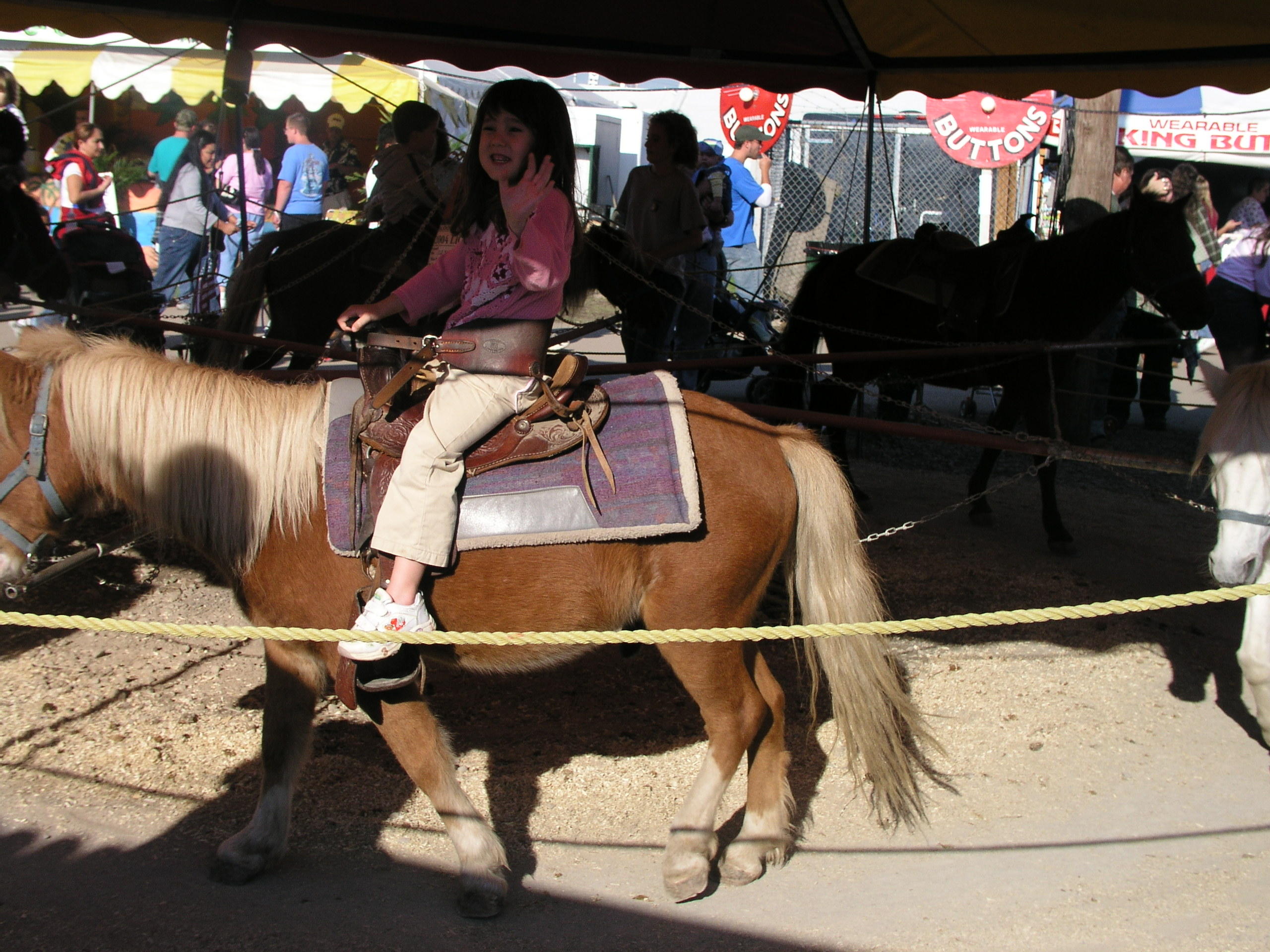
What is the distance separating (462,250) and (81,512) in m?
1.23

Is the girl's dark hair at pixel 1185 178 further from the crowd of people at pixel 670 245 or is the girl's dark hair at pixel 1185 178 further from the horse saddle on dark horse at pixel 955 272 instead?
the crowd of people at pixel 670 245

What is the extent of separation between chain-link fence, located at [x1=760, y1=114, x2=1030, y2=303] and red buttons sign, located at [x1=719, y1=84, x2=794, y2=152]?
0.84 m

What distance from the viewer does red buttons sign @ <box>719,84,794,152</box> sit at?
11.6 metres

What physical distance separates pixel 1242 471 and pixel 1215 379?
0.38 m

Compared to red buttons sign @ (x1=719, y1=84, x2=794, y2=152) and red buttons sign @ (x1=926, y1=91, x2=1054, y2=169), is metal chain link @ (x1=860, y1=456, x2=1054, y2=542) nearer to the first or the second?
red buttons sign @ (x1=926, y1=91, x2=1054, y2=169)

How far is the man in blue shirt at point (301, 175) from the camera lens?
1024cm

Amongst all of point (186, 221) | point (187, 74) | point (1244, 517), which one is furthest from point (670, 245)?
point (187, 74)

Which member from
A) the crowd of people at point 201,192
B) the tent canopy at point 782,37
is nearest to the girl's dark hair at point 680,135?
the tent canopy at point 782,37

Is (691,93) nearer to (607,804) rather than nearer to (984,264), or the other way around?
(984,264)

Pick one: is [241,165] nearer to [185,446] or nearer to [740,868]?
[185,446]

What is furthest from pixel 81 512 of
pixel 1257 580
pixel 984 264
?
pixel 984 264

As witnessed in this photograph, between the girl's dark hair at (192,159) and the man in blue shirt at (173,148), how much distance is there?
0.17 m

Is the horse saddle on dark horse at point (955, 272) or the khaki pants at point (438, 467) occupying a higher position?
the horse saddle on dark horse at point (955, 272)

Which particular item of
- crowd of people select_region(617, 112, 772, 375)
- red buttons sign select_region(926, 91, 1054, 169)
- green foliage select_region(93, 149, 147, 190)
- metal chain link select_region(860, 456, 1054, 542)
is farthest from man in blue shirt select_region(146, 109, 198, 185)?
metal chain link select_region(860, 456, 1054, 542)
